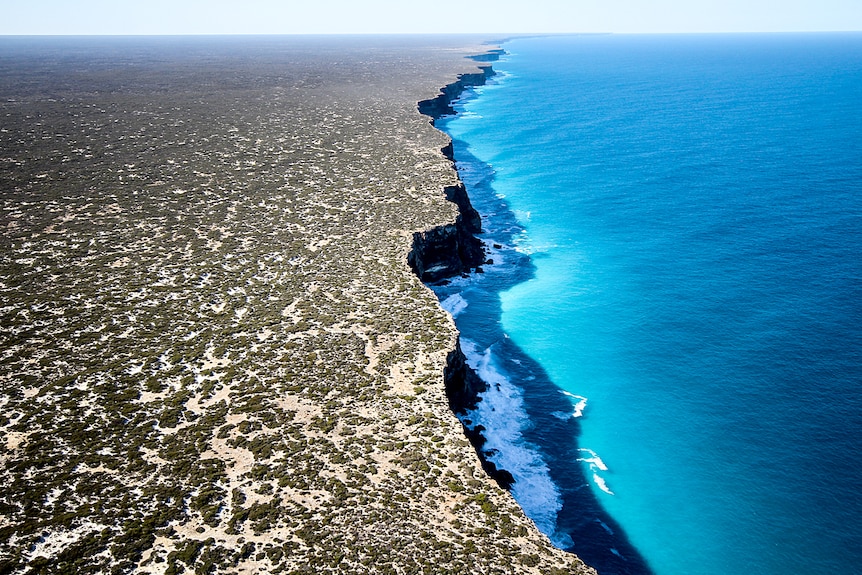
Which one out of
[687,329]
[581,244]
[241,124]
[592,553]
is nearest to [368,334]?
[592,553]

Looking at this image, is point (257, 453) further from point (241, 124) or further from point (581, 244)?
point (241, 124)

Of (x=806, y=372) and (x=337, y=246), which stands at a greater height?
(x=337, y=246)

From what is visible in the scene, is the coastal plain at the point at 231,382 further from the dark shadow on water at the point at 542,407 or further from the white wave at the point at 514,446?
the dark shadow on water at the point at 542,407

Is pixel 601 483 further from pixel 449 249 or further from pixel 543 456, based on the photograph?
pixel 449 249

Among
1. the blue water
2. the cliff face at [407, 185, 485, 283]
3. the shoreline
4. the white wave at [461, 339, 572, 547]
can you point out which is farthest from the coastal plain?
the blue water

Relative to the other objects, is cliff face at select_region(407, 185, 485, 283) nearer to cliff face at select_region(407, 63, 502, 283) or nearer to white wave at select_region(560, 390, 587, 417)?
cliff face at select_region(407, 63, 502, 283)
